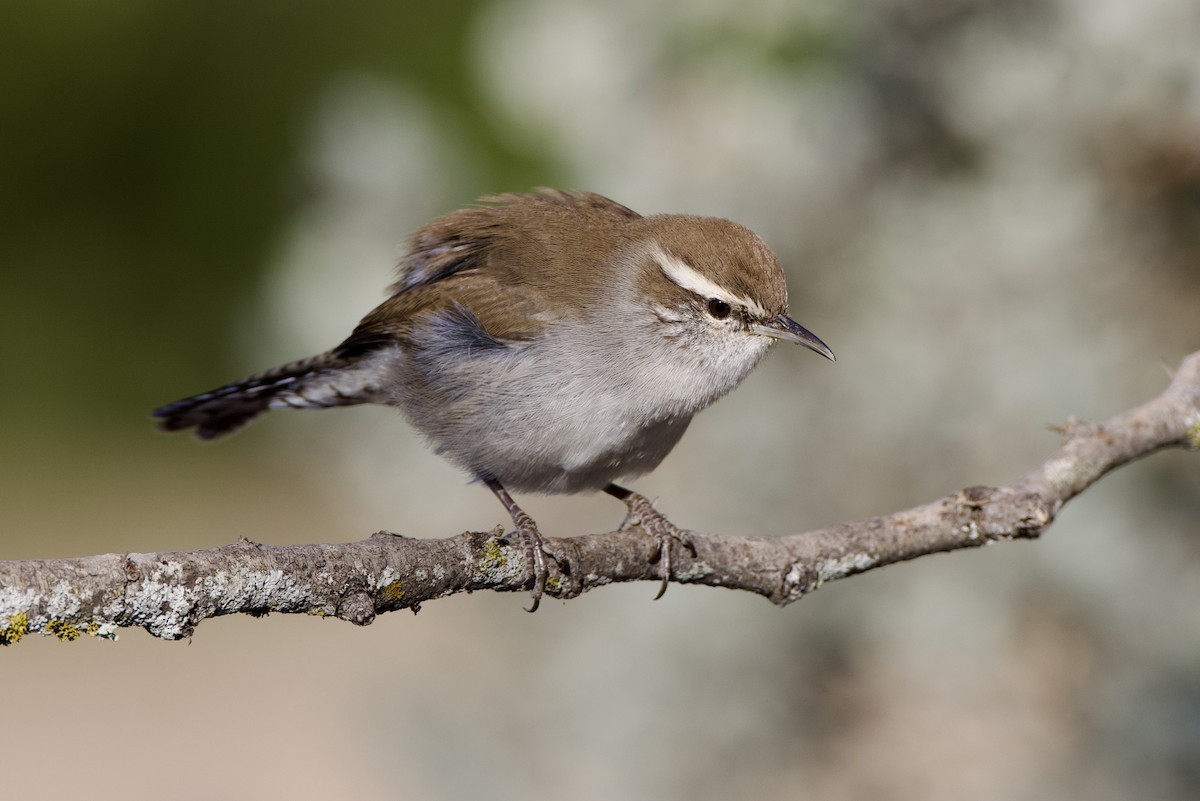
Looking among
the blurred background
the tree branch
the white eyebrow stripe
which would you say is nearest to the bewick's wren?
the white eyebrow stripe

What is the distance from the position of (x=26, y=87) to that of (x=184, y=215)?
122cm

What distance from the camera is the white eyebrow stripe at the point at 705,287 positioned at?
3713mm

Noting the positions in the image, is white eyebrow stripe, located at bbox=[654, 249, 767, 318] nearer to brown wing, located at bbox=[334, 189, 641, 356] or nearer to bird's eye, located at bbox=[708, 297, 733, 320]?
bird's eye, located at bbox=[708, 297, 733, 320]

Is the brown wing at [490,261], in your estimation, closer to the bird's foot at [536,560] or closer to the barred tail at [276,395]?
the barred tail at [276,395]

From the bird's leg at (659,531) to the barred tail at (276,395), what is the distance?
93 centimetres

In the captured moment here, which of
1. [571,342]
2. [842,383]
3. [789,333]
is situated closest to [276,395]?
[571,342]

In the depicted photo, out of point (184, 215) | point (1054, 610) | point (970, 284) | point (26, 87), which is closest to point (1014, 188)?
point (970, 284)

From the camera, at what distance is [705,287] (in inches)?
147

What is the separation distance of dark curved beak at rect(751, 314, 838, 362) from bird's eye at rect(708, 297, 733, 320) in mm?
91

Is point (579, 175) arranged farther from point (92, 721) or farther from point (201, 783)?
point (92, 721)

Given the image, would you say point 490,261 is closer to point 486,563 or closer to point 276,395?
point 276,395

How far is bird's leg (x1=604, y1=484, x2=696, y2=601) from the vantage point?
3.23 meters

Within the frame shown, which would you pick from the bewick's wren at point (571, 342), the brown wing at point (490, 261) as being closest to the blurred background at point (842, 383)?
the brown wing at point (490, 261)

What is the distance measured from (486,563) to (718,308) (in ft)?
4.25
